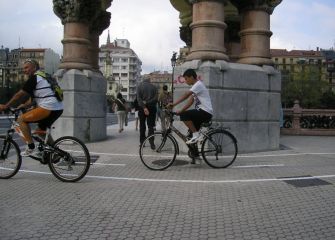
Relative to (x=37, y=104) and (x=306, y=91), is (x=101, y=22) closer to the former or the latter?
(x=37, y=104)

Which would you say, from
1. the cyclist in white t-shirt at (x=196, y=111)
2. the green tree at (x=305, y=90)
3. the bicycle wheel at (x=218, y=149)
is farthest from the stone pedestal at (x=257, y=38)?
the green tree at (x=305, y=90)

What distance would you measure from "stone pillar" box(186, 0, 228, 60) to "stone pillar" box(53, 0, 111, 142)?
3.61m

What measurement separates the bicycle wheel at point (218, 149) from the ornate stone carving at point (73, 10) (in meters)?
6.51

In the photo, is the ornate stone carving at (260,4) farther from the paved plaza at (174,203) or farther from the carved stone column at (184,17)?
the paved plaza at (174,203)

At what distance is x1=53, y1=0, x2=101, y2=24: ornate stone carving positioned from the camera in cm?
1316

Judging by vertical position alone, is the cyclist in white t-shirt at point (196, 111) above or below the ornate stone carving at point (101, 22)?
below

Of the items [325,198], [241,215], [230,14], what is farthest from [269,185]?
[230,14]

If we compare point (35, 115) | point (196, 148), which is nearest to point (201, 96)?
point (196, 148)

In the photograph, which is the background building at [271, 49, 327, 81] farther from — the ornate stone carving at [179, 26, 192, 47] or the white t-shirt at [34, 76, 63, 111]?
the white t-shirt at [34, 76, 63, 111]

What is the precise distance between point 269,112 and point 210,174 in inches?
164

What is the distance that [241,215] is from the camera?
527 cm

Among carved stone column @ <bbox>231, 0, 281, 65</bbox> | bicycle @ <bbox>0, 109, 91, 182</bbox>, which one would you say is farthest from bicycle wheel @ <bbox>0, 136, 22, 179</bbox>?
carved stone column @ <bbox>231, 0, 281, 65</bbox>

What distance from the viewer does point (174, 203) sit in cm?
582

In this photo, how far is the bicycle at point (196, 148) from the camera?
8414 millimetres
